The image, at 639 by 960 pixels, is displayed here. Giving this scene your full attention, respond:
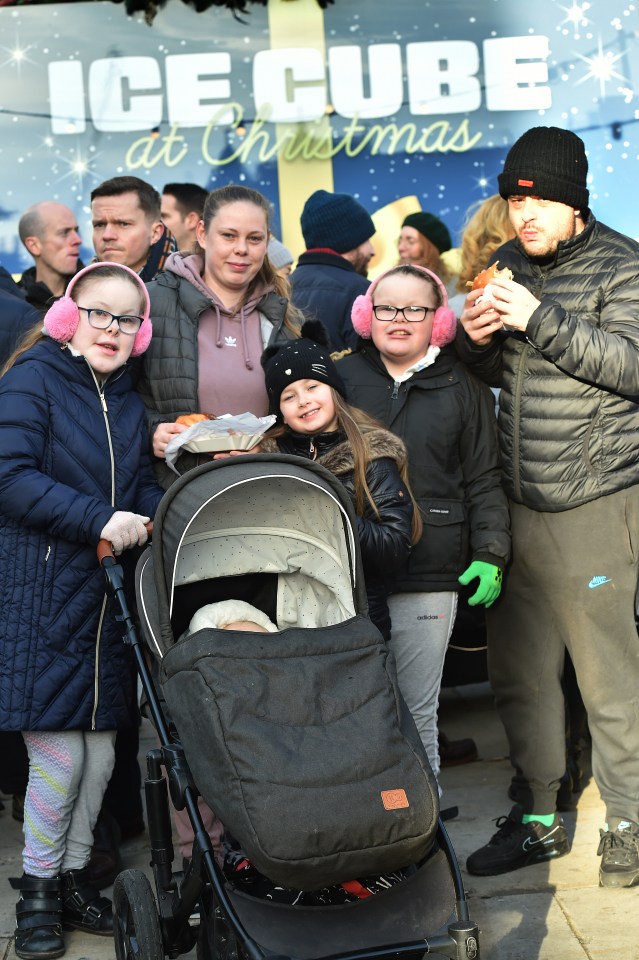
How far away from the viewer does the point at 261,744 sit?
2.98 meters

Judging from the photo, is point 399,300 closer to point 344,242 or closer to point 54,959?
point 344,242

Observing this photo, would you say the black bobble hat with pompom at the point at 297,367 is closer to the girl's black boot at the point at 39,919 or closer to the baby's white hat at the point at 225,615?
the baby's white hat at the point at 225,615

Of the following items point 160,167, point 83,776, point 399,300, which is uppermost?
point 160,167

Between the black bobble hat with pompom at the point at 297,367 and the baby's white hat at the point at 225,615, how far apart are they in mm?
774

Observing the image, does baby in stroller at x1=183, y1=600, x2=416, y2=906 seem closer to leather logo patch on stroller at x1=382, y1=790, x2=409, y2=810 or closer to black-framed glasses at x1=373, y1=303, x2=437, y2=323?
leather logo patch on stroller at x1=382, y1=790, x2=409, y2=810

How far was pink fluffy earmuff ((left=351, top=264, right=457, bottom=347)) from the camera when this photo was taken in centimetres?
438

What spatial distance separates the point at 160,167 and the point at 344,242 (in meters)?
1.97

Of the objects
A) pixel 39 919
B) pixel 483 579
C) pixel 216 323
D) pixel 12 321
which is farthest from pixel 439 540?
pixel 12 321

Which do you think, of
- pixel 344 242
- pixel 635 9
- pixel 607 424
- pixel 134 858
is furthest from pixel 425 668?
pixel 635 9

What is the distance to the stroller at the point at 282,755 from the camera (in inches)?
115

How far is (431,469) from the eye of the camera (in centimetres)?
429

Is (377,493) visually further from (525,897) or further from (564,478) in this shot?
(525,897)

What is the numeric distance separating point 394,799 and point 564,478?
1.58 m

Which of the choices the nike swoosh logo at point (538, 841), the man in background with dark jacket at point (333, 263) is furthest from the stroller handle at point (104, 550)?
the man in background with dark jacket at point (333, 263)
